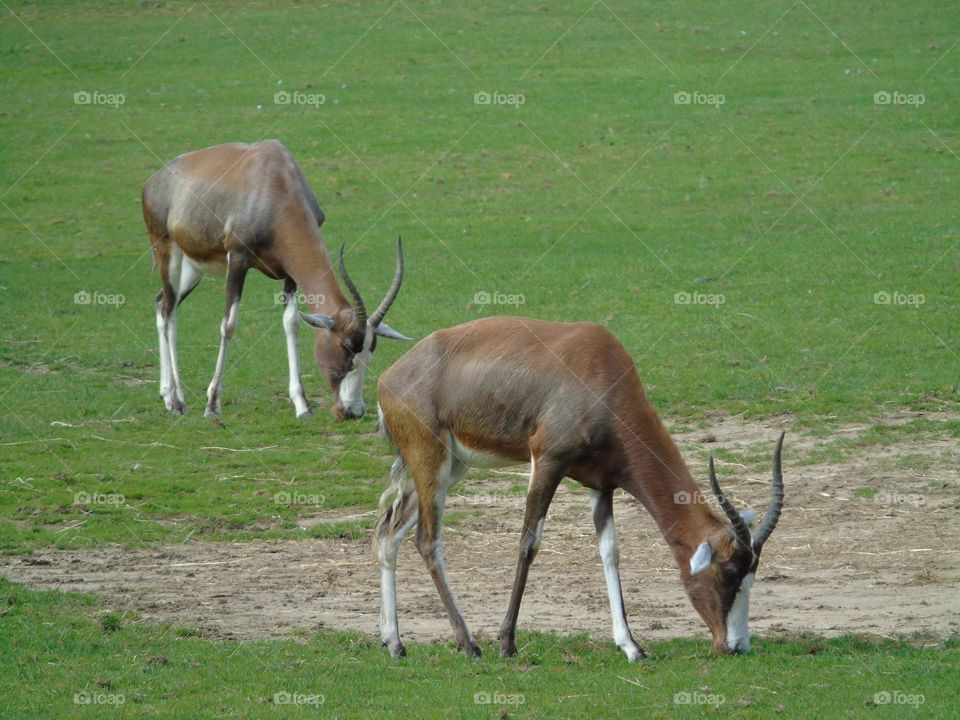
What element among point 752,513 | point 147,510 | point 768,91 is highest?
point 768,91

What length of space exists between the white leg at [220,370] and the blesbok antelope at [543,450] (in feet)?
22.5

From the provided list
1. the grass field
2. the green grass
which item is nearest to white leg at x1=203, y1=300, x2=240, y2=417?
the grass field

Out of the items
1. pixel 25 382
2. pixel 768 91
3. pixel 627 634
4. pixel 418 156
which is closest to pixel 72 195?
pixel 418 156

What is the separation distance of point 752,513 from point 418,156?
68.8 ft

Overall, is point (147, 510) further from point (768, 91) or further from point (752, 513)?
point (768, 91)

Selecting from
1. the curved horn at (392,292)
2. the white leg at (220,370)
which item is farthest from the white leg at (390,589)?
the white leg at (220,370)

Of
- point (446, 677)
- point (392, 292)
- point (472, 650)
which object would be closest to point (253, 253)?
point (392, 292)

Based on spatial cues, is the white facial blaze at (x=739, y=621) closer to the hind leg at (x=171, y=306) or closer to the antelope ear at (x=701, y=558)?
the antelope ear at (x=701, y=558)

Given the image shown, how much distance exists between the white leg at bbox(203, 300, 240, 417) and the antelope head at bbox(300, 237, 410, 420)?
4.59 feet

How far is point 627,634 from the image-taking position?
9422 mm

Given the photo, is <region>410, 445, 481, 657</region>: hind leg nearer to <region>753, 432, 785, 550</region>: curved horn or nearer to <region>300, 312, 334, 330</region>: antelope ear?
<region>753, 432, 785, 550</region>: curved horn

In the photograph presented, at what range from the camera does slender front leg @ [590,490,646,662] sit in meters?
9.39

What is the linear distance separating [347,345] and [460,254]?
8.60m

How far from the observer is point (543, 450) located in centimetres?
962
